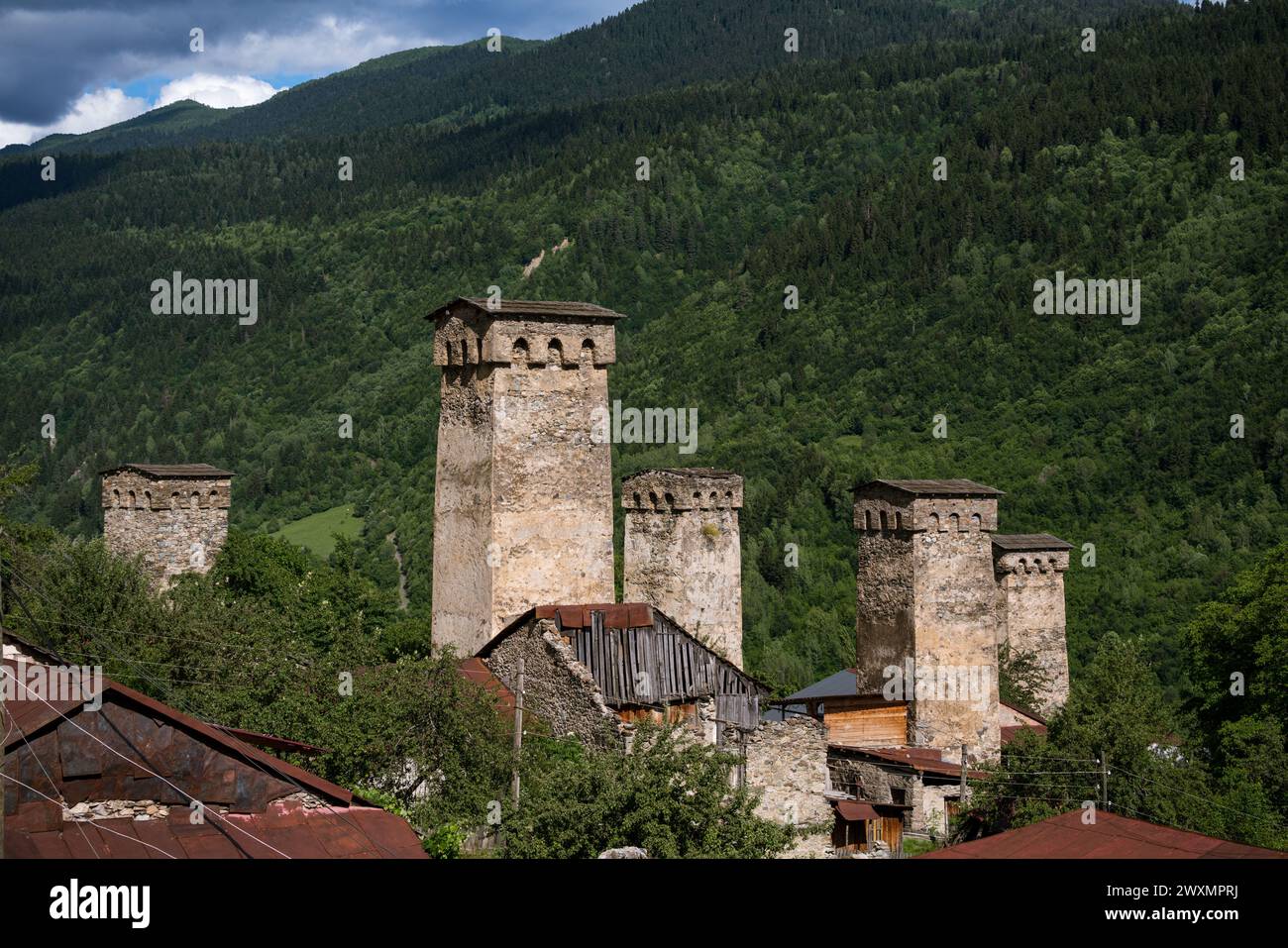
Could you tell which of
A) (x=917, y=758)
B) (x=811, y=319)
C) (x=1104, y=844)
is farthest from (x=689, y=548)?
(x=811, y=319)

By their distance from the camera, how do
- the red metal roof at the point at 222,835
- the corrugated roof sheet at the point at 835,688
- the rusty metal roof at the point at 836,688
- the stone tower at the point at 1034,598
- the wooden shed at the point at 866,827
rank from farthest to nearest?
the stone tower at the point at 1034,598, the corrugated roof sheet at the point at 835,688, the rusty metal roof at the point at 836,688, the wooden shed at the point at 866,827, the red metal roof at the point at 222,835

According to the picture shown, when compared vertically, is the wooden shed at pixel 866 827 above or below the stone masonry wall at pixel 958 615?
below

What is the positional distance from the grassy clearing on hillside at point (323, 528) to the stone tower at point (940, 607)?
65575mm

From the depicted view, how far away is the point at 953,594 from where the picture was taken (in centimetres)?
3772

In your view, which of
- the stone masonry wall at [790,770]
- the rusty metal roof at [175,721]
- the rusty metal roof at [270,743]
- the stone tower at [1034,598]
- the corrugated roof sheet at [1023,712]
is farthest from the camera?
the stone tower at [1034,598]

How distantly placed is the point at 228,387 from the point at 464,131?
2731 inches

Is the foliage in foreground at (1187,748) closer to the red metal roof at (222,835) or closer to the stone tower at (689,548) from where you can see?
the stone tower at (689,548)

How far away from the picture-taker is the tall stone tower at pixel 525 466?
A: 29.0m


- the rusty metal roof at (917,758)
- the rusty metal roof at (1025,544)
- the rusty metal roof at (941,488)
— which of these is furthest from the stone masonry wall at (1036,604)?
the rusty metal roof at (917,758)

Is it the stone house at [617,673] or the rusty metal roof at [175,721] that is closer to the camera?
the rusty metal roof at [175,721]

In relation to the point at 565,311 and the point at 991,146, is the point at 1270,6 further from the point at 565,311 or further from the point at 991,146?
the point at 565,311

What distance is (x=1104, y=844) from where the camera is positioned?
1653cm

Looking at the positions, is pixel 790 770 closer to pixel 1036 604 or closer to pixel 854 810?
pixel 854 810
